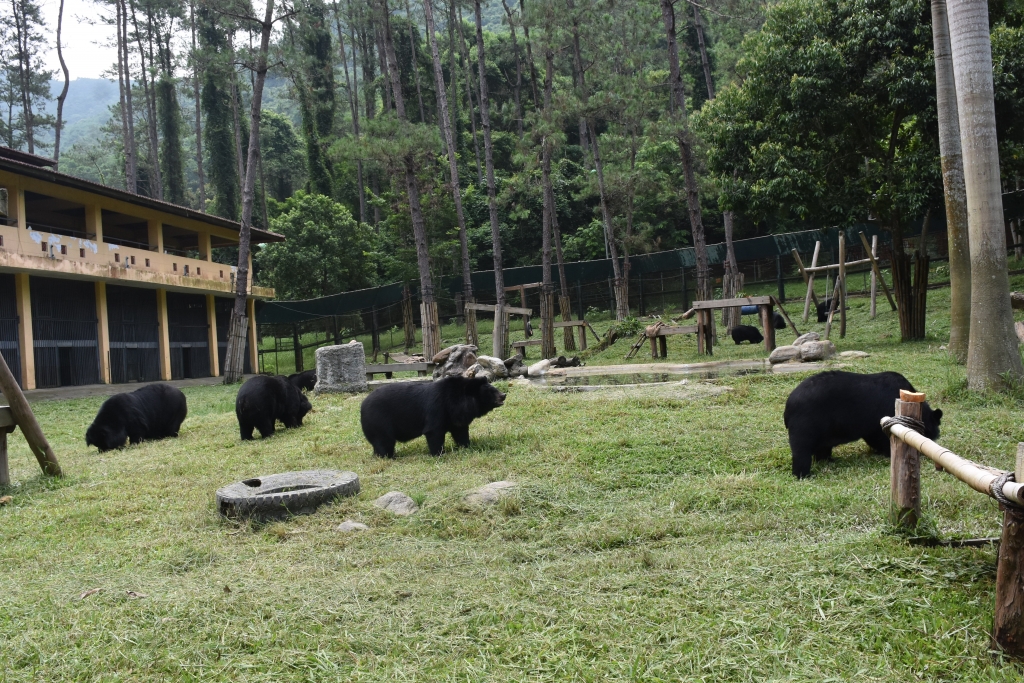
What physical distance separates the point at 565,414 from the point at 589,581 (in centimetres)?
539

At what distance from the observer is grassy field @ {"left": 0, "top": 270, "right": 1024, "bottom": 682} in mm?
3154

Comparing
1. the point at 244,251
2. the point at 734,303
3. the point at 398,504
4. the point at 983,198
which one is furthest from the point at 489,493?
the point at 244,251

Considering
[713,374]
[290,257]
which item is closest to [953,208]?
[713,374]

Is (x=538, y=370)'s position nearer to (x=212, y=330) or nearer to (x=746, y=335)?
(x=746, y=335)

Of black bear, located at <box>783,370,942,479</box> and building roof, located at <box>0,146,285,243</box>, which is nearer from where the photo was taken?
black bear, located at <box>783,370,942,479</box>

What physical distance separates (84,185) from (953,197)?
850 inches

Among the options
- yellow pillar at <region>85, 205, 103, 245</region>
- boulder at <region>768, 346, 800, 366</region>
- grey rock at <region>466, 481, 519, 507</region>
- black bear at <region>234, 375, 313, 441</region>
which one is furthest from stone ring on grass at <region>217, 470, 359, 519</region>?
yellow pillar at <region>85, 205, 103, 245</region>

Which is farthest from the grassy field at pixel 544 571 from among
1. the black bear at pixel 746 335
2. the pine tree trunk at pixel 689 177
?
the pine tree trunk at pixel 689 177

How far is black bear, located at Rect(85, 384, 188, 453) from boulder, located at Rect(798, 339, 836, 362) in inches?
356

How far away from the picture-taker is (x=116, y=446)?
405 inches

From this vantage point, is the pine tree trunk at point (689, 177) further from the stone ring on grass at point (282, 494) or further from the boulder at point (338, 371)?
the stone ring on grass at point (282, 494)

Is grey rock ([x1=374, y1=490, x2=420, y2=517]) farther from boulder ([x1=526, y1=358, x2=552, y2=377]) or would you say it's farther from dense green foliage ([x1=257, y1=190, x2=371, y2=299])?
dense green foliage ([x1=257, y1=190, x2=371, y2=299])

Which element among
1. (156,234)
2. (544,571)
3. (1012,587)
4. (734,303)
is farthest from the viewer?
(156,234)

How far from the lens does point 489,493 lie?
5.87 metres
